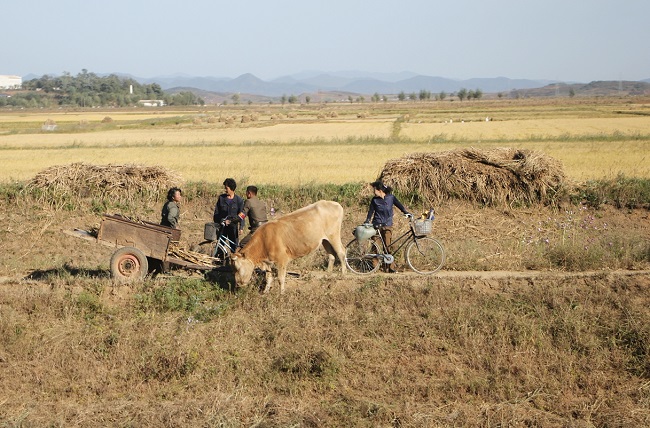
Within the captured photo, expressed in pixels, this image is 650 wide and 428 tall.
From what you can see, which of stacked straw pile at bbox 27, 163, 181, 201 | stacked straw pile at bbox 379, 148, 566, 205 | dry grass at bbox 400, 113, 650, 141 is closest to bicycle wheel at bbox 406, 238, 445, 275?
stacked straw pile at bbox 379, 148, 566, 205

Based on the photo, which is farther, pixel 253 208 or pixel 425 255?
pixel 425 255

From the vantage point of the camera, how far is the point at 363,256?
12477mm

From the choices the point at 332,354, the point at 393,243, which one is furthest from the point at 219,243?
the point at 332,354

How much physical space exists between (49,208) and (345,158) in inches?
546

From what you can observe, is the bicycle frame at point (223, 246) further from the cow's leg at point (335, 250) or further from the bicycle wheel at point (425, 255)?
the bicycle wheel at point (425, 255)

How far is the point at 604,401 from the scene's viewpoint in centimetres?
884

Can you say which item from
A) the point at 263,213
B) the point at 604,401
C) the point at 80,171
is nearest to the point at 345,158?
the point at 80,171

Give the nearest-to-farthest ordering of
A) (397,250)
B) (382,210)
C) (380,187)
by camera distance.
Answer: (380,187) < (382,210) < (397,250)

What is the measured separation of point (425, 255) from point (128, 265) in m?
5.38

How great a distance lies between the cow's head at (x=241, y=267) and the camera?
10.8 metres

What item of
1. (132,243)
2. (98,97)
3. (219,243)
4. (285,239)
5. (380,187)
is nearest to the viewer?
(285,239)

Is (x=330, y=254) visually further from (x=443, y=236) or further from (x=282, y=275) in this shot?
(x=443, y=236)

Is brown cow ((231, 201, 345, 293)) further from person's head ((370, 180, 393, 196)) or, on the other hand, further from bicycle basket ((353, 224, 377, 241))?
person's head ((370, 180, 393, 196))

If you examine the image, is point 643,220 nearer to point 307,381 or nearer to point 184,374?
point 307,381
